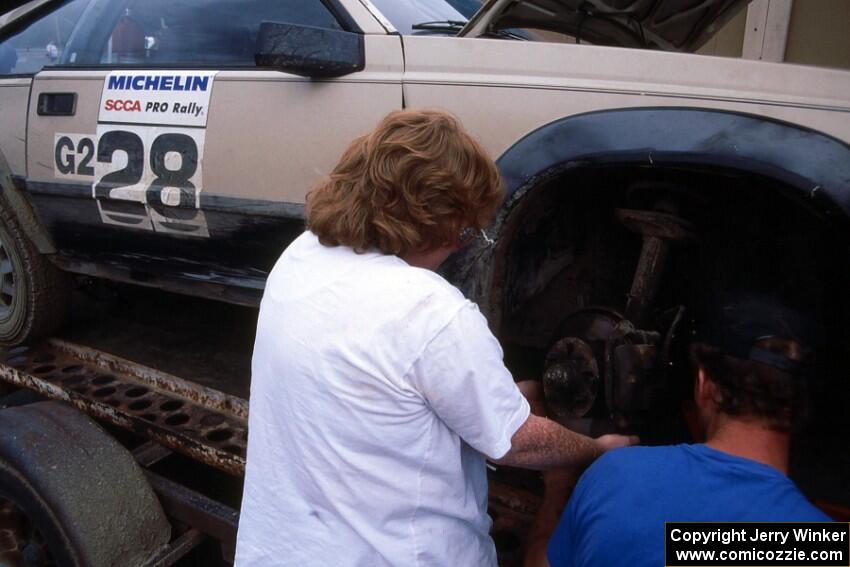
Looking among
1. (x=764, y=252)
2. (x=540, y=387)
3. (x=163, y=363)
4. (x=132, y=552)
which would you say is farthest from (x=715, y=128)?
(x=163, y=363)

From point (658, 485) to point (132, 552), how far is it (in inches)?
64.2

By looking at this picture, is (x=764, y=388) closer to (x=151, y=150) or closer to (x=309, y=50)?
(x=309, y=50)

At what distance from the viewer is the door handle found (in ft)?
8.83

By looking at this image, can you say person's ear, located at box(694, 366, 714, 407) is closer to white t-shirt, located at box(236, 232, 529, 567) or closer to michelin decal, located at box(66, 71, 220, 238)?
white t-shirt, located at box(236, 232, 529, 567)

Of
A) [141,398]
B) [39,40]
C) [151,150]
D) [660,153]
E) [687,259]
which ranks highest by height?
[39,40]

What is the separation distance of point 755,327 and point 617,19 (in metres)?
1.41

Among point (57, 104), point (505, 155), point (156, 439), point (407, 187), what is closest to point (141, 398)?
point (156, 439)

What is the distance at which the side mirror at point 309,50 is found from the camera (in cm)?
188

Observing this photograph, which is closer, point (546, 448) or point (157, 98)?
point (546, 448)

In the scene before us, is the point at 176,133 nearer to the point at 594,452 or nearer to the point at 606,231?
the point at 606,231

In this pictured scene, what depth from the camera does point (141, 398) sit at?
8.38 ft

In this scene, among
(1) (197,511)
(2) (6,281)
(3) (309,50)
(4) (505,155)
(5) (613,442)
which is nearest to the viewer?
(5) (613,442)

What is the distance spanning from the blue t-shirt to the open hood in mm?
1424

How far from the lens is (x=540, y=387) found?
203 centimetres
